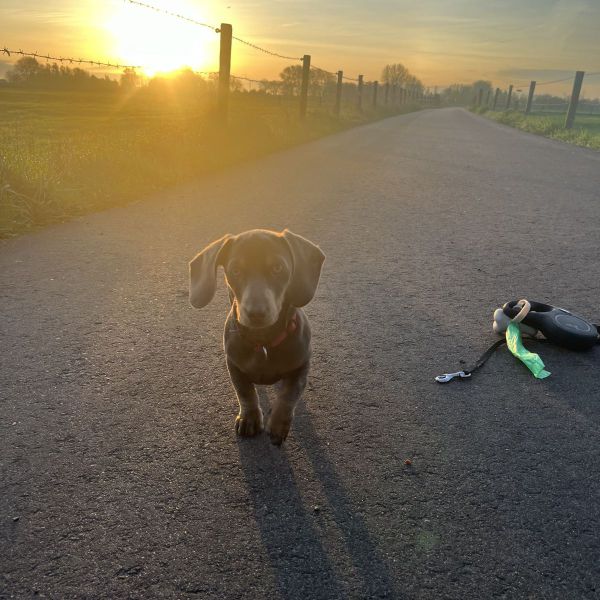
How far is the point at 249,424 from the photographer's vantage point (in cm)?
278

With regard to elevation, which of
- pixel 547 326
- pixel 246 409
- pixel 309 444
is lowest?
pixel 309 444

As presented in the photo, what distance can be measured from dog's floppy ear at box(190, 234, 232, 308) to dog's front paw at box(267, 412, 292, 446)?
673mm

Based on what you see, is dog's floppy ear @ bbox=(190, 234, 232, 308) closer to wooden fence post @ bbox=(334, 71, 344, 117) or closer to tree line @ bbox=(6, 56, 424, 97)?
tree line @ bbox=(6, 56, 424, 97)

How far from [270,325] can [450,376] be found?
4.25 ft

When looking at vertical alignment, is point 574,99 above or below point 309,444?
above

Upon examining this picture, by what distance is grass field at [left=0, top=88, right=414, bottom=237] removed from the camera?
6.93 m

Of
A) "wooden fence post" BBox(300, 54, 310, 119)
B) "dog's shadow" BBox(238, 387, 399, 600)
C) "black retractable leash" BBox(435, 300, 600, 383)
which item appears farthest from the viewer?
"wooden fence post" BBox(300, 54, 310, 119)

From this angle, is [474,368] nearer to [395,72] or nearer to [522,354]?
[522,354]

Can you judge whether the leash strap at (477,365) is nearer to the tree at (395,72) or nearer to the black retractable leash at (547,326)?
the black retractable leash at (547,326)

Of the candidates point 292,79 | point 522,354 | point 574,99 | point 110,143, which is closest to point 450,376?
point 522,354

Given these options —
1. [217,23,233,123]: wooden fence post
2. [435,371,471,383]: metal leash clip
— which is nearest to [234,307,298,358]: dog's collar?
[435,371,471,383]: metal leash clip

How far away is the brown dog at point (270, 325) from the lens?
2.71 meters

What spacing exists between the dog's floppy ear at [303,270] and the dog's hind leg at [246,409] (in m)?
0.46

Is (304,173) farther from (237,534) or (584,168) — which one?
(237,534)
